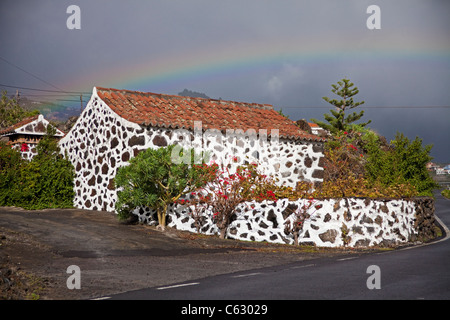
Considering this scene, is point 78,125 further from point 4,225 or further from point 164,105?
point 4,225

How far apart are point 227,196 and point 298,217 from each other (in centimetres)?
246

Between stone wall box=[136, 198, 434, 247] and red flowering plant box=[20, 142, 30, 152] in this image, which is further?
red flowering plant box=[20, 142, 30, 152]

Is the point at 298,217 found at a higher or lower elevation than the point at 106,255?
higher

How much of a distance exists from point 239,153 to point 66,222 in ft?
23.8

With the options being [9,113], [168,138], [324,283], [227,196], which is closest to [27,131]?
[168,138]

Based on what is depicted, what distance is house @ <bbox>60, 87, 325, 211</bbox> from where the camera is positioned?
19281 millimetres

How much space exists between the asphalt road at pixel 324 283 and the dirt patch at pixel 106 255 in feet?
2.58

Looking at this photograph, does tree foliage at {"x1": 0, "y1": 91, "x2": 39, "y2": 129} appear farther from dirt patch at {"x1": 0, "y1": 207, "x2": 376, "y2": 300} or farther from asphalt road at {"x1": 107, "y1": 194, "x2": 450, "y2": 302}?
asphalt road at {"x1": 107, "y1": 194, "x2": 450, "y2": 302}

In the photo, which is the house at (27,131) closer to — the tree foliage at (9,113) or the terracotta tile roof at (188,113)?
the terracotta tile roof at (188,113)

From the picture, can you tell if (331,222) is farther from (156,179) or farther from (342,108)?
(342,108)

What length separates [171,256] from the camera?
43.4 ft

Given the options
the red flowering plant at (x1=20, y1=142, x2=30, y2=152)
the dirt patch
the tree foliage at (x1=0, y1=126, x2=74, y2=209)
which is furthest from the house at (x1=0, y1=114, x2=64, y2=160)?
the dirt patch

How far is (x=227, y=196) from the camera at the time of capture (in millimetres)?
17281
